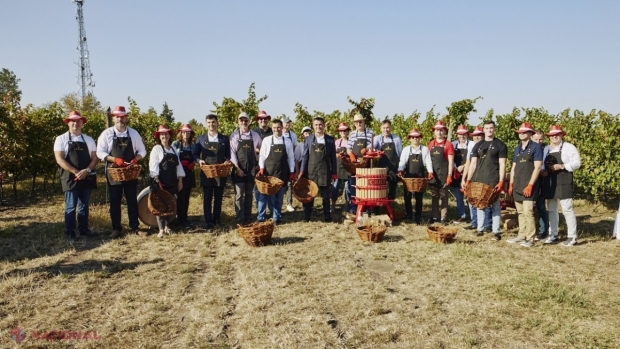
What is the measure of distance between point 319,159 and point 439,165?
2.38m

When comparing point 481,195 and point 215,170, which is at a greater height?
point 215,170

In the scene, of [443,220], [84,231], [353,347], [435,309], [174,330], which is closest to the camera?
[353,347]

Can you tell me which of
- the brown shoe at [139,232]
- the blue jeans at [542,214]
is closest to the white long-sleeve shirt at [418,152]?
the blue jeans at [542,214]

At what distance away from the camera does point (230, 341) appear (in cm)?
363

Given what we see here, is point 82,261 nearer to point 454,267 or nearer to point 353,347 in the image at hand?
point 353,347

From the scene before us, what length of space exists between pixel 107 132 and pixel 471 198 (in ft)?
20.8

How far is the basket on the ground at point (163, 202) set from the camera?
7.23 metres

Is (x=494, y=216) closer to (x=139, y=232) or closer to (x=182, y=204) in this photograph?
(x=182, y=204)

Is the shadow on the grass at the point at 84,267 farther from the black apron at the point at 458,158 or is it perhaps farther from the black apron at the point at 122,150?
the black apron at the point at 458,158

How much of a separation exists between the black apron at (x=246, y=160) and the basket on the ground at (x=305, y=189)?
0.90m

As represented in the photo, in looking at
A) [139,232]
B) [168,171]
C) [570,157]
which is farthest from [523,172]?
[139,232]

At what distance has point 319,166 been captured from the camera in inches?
331

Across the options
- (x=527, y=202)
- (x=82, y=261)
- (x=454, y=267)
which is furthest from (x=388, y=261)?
(x=82, y=261)

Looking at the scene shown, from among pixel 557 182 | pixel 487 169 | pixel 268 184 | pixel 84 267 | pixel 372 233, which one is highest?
pixel 487 169
